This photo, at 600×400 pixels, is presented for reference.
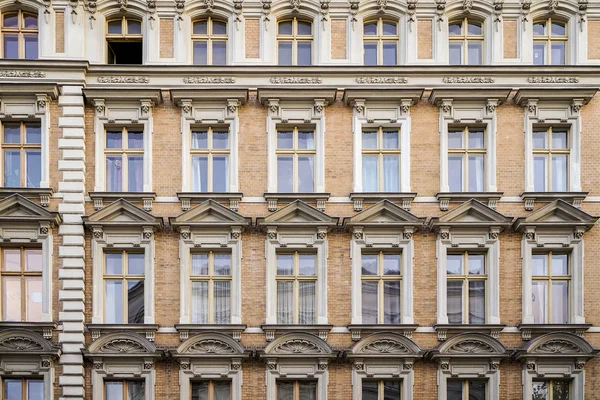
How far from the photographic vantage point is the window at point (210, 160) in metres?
26.1

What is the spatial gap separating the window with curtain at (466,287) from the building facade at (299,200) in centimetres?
6

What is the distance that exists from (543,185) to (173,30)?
10.8 metres

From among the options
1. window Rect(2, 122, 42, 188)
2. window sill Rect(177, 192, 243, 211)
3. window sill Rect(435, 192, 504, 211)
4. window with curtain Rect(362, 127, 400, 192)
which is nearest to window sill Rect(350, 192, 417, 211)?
window with curtain Rect(362, 127, 400, 192)

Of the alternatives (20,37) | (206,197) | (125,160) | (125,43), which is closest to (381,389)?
(206,197)

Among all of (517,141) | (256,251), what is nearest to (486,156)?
(517,141)

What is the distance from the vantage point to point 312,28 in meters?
26.8

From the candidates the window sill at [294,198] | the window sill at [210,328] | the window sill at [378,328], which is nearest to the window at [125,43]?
the window sill at [294,198]

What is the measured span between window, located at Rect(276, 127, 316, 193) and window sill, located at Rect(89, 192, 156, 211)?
341 cm

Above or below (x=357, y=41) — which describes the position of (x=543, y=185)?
below

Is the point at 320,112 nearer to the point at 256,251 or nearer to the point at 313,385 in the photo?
the point at 256,251

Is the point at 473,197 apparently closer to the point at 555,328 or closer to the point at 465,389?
the point at 555,328

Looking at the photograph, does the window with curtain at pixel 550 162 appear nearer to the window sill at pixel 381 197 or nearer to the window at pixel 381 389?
the window sill at pixel 381 197

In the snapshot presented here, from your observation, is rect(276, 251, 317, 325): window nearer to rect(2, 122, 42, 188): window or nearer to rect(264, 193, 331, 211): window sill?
rect(264, 193, 331, 211): window sill

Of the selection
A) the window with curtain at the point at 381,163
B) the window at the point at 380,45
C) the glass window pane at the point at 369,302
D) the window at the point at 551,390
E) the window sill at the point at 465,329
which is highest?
the window at the point at 380,45
